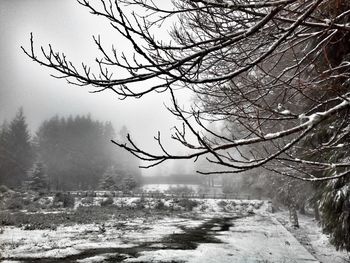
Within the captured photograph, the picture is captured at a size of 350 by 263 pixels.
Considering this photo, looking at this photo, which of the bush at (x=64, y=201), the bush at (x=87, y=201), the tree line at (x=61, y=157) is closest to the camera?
the bush at (x=64, y=201)

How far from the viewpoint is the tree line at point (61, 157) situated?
4448 centimetres

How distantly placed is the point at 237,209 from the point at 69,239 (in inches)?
907

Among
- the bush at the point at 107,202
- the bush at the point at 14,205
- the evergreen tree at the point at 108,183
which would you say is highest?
the evergreen tree at the point at 108,183

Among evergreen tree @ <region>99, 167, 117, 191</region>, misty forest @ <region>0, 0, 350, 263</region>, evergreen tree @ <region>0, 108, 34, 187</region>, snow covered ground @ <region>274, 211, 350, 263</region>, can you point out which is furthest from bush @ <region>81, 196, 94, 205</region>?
snow covered ground @ <region>274, 211, 350, 263</region>

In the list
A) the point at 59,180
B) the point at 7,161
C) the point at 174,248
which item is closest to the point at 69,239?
the point at 174,248

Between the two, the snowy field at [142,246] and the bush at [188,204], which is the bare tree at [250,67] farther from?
the bush at [188,204]

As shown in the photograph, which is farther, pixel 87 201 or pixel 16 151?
pixel 16 151

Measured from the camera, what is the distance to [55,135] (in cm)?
5691

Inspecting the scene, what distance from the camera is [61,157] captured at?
5384 centimetres

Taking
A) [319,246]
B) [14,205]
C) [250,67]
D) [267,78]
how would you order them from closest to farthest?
[250,67]
[267,78]
[319,246]
[14,205]

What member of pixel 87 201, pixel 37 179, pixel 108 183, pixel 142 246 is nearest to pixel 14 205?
pixel 87 201

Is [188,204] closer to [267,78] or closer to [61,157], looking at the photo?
[267,78]

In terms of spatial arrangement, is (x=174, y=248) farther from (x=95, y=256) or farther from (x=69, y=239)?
(x=69, y=239)

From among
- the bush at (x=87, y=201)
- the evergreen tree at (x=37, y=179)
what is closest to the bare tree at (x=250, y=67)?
the bush at (x=87, y=201)
